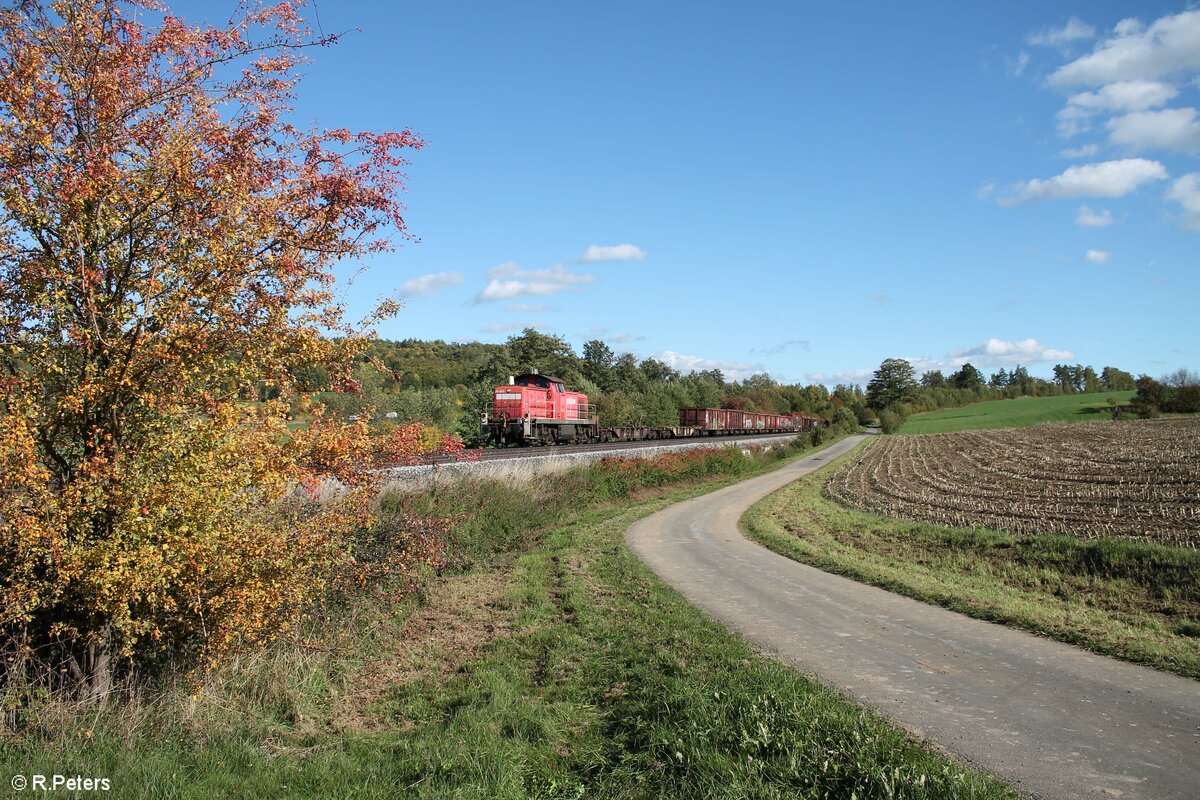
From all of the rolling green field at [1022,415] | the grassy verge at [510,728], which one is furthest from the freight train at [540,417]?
the rolling green field at [1022,415]

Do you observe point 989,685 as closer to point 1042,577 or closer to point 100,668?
point 1042,577

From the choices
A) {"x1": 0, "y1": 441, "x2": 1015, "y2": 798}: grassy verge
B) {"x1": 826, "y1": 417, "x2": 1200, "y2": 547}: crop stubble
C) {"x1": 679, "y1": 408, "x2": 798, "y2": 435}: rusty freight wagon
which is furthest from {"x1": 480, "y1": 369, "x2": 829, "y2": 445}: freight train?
{"x1": 0, "y1": 441, "x2": 1015, "y2": 798}: grassy verge

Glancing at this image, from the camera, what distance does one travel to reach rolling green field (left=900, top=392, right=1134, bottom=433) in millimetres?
71062

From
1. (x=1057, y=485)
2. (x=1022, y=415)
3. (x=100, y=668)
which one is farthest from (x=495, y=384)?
(x=1022, y=415)

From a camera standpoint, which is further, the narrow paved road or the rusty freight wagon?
the rusty freight wagon

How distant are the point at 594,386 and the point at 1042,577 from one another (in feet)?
154

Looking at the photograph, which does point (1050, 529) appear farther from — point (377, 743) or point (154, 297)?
point (154, 297)

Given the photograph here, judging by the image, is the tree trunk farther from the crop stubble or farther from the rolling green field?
the rolling green field

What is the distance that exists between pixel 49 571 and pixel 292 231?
3.40 m

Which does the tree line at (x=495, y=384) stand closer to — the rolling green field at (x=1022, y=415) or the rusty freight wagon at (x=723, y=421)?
the rusty freight wagon at (x=723, y=421)

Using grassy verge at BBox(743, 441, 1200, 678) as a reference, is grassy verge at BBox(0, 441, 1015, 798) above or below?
above

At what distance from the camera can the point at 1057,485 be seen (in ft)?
75.1

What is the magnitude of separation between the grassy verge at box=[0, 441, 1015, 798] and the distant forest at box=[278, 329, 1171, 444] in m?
2.91

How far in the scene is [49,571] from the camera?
→ 516cm
